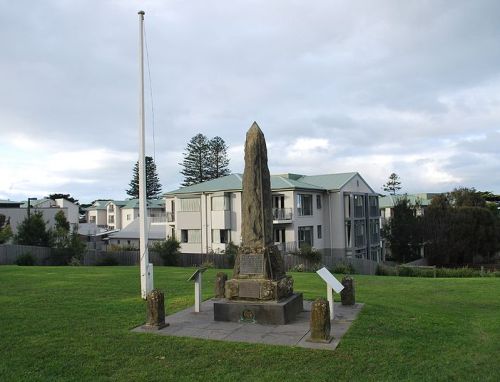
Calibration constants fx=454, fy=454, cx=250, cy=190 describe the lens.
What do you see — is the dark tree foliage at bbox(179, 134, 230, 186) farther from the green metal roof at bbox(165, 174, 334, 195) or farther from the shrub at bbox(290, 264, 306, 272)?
the shrub at bbox(290, 264, 306, 272)

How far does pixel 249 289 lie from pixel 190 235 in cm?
3122

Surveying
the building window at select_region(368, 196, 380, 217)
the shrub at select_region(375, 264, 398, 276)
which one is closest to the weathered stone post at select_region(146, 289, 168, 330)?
the shrub at select_region(375, 264, 398, 276)

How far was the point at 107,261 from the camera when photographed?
3109 cm

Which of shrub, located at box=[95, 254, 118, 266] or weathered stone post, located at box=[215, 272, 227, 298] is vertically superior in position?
weathered stone post, located at box=[215, 272, 227, 298]

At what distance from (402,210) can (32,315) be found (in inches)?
1556

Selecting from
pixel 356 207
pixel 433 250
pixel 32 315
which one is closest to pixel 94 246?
pixel 356 207

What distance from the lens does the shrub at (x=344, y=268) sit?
25.8m

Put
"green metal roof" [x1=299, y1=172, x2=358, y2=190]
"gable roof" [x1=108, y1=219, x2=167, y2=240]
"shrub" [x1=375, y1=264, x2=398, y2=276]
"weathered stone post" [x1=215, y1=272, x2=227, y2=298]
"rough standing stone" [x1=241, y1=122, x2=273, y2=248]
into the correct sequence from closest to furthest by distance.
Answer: "rough standing stone" [x1=241, y1=122, x2=273, y2=248], "weathered stone post" [x1=215, y1=272, x2=227, y2=298], "shrub" [x1=375, y1=264, x2=398, y2=276], "green metal roof" [x1=299, y1=172, x2=358, y2=190], "gable roof" [x1=108, y1=219, x2=167, y2=240]

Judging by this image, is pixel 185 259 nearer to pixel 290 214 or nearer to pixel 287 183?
pixel 290 214

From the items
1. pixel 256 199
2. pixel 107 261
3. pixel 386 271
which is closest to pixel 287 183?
pixel 386 271

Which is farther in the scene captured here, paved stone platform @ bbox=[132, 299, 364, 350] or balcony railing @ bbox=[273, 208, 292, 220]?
balcony railing @ bbox=[273, 208, 292, 220]

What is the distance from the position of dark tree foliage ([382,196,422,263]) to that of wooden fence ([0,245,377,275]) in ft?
52.0

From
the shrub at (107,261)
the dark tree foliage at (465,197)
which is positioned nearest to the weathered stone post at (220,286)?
the shrub at (107,261)

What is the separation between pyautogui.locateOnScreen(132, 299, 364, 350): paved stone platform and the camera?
777cm
